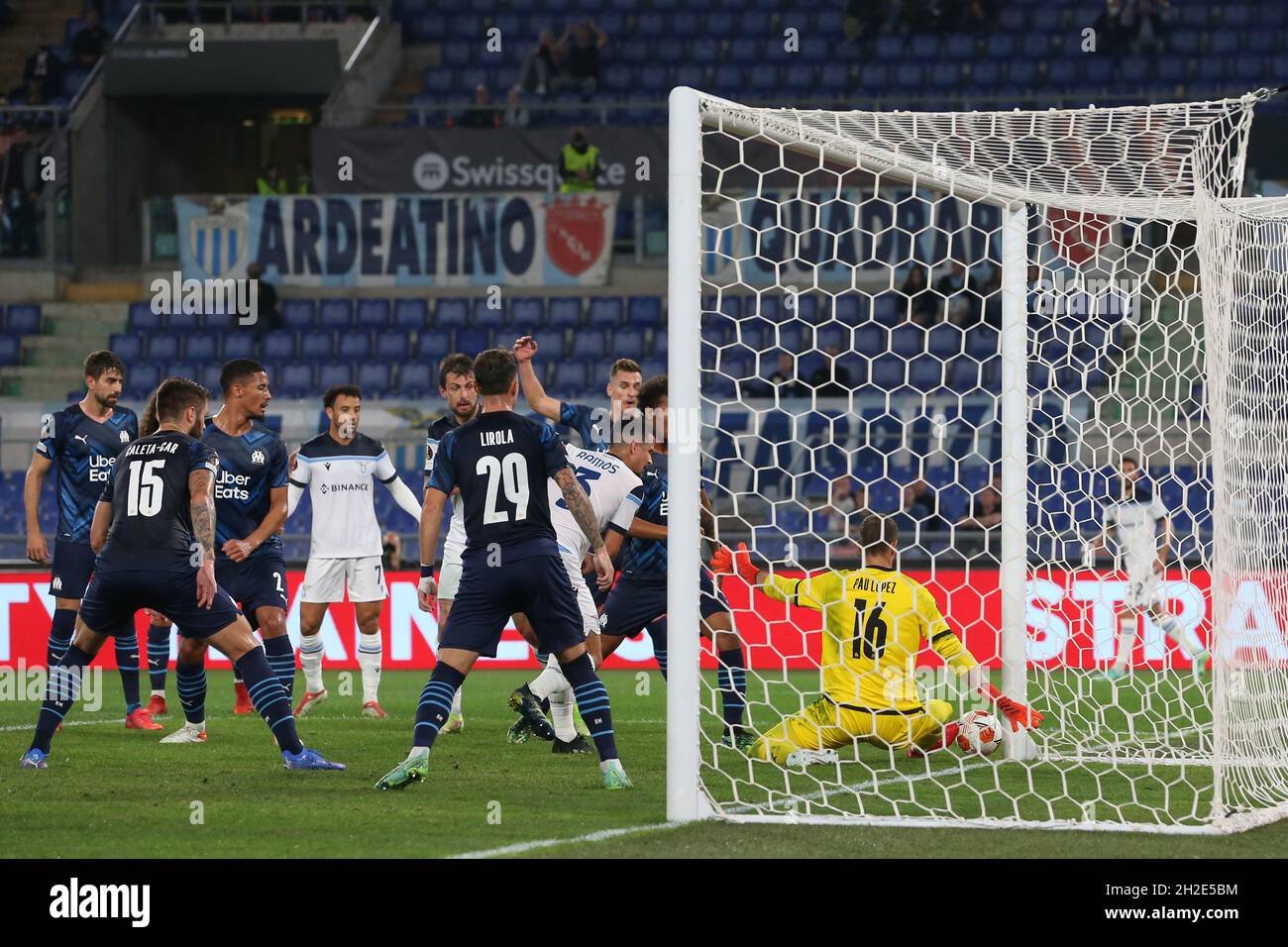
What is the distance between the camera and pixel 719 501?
51.8 feet

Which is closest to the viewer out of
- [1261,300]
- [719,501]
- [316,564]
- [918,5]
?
[1261,300]

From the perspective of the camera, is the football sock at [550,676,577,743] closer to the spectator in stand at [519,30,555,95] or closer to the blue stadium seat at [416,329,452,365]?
the blue stadium seat at [416,329,452,365]

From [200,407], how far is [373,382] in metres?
11.3

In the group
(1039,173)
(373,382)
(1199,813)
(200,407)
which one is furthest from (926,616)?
(373,382)

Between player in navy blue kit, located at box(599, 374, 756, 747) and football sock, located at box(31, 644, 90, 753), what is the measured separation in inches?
101

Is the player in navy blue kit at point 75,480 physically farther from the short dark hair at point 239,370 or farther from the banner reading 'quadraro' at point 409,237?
the banner reading 'quadraro' at point 409,237

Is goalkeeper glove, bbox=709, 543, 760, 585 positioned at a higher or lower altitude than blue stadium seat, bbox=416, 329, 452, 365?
lower

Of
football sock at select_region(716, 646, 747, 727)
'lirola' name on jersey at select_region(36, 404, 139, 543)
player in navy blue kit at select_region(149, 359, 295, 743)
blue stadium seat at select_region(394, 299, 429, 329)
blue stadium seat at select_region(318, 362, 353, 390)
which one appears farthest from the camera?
blue stadium seat at select_region(394, 299, 429, 329)

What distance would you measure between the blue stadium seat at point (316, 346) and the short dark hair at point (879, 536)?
1319cm

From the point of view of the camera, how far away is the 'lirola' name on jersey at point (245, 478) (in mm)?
9477

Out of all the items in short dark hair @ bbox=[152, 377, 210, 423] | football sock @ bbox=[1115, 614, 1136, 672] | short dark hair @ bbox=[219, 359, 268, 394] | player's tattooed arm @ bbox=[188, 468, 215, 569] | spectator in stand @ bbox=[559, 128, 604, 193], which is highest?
spectator in stand @ bbox=[559, 128, 604, 193]

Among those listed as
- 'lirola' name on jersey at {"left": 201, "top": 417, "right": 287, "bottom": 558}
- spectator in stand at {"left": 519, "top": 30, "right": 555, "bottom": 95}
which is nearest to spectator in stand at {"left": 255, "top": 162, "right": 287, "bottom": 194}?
spectator in stand at {"left": 519, "top": 30, "right": 555, "bottom": 95}

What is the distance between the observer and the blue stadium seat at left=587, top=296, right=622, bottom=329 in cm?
2006

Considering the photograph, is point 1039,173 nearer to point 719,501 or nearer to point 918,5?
point 719,501
